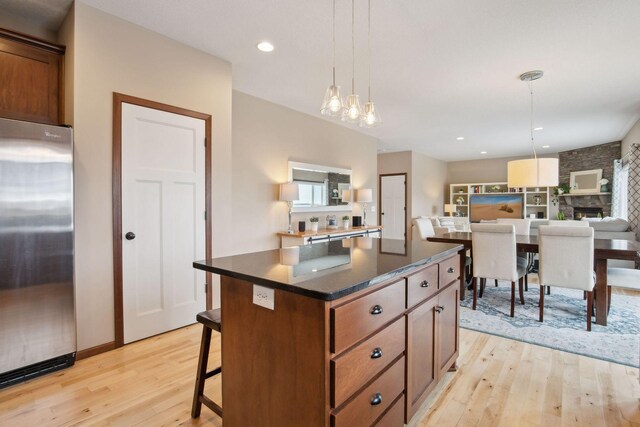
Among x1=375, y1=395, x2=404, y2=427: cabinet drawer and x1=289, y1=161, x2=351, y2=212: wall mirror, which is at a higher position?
x1=289, y1=161, x2=351, y2=212: wall mirror

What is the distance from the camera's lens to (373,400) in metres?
1.35

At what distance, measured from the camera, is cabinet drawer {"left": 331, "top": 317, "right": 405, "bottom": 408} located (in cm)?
115

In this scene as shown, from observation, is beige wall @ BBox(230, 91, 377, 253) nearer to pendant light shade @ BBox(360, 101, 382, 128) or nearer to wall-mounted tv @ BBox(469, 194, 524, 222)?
pendant light shade @ BBox(360, 101, 382, 128)

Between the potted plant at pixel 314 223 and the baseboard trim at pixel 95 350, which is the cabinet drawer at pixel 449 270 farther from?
the potted plant at pixel 314 223

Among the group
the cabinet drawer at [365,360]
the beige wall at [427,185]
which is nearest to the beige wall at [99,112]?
the cabinet drawer at [365,360]

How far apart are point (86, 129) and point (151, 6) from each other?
1.05 metres

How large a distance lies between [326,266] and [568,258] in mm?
2946

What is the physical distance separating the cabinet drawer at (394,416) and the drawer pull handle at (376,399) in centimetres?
10

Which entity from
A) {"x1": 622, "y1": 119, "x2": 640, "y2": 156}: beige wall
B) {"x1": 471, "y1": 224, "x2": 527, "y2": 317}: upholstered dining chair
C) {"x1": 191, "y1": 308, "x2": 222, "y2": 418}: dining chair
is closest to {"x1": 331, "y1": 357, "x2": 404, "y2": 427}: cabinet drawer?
{"x1": 191, "y1": 308, "x2": 222, "y2": 418}: dining chair

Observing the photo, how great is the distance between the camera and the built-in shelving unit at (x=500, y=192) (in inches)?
363

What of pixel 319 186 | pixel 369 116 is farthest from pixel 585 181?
pixel 369 116

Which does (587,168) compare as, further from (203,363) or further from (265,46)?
(203,363)

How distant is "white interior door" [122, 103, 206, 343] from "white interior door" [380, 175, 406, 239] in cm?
620

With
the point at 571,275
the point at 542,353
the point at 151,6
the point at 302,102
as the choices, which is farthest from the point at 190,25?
the point at 571,275
